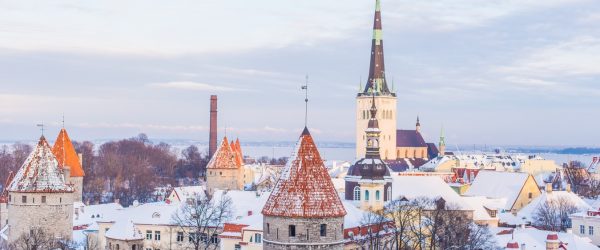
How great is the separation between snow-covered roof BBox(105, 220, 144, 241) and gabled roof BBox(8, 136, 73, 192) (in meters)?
3.03

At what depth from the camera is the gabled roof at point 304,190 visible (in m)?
26.6

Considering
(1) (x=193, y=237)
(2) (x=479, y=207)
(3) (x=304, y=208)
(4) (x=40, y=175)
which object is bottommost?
(1) (x=193, y=237)

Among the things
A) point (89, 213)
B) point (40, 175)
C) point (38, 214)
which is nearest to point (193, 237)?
point (38, 214)

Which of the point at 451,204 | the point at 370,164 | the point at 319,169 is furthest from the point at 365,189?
the point at 319,169

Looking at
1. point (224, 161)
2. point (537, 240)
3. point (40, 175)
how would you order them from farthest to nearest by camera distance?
1. point (224, 161)
2. point (537, 240)
3. point (40, 175)

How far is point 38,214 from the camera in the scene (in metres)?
42.8

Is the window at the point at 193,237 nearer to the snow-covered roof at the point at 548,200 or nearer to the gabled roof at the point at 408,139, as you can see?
the snow-covered roof at the point at 548,200

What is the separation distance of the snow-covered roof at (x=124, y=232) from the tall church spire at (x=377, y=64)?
61.8m

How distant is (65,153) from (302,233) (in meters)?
37.8

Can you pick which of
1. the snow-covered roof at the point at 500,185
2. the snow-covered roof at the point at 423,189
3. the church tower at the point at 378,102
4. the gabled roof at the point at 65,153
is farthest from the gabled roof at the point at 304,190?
the church tower at the point at 378,102

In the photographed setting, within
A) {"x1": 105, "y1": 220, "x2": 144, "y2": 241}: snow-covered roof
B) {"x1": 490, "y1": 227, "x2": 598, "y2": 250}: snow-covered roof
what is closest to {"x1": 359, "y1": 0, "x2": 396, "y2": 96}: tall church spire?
{"x1": 490, "y1": 227, "x2": 598, "y2": 250}: snow-covered roof

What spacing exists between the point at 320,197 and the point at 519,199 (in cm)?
4667

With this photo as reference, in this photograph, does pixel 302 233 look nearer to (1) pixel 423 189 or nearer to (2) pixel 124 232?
(2) pixel 124 232

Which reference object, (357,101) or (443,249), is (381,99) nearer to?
(357,101)
